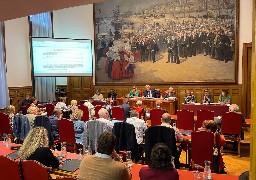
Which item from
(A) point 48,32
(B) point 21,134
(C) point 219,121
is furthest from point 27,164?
(A) point 48,32

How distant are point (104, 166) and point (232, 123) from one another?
4952mm

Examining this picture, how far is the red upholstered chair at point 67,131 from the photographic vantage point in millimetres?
6695

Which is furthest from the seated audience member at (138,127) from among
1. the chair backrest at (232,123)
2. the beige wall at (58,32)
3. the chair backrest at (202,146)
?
the beige wall at (58,32)

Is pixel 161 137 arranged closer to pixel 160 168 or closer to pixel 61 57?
pixel 160 168

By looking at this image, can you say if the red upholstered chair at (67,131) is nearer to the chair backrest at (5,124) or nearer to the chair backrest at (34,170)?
the chair backrest at (5,124)

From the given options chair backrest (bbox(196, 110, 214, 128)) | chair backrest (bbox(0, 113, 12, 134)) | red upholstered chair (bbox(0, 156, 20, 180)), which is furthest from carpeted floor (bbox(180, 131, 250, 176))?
red upholstered chair (bbox(0, 156, 20, 180))

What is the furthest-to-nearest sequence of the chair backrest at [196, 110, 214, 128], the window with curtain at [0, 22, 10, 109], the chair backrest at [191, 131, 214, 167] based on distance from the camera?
the window with curtain at [0, 22, 10, 109] → the chair backrest at [196, 110, 214, 128] → the chair backrest at [191, 131, 214, 167]

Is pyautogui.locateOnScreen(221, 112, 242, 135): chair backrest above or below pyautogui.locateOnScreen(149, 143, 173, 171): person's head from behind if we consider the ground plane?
below

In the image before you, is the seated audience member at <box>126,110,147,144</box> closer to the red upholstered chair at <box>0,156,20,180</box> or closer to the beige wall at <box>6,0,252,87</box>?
the red upholstered chair at <box>0,156,20,180</box>

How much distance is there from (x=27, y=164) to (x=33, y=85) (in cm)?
1136

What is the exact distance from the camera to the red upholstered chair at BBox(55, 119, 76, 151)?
6.70 metres

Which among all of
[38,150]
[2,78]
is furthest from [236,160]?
[2,78]

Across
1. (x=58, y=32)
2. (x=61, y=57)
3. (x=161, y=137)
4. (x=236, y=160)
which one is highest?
(x=58, y=32)

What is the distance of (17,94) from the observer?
1374 centimetres
